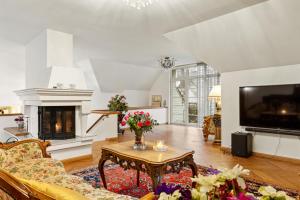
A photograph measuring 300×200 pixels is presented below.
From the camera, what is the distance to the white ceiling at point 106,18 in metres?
3.18

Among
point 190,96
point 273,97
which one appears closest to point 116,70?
point 190,96

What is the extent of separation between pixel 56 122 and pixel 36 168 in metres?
2.49

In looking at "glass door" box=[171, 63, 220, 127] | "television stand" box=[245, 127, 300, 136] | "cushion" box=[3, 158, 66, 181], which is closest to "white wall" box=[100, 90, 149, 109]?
"glass door" box=[171, 63, 220, 127]

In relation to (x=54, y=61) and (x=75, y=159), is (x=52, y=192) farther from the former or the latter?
(x=54, y=61)

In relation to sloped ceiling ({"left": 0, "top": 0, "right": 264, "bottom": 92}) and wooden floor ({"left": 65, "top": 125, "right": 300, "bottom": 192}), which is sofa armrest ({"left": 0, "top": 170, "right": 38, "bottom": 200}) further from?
sloped ceiling ({"left": 0, "top": 0, "right": 264, "bottom": 92})

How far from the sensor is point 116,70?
8383 millimetres

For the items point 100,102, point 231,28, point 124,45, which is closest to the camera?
point 231,28

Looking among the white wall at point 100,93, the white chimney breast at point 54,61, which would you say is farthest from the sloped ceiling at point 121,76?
the white chimney breast at point 54,61

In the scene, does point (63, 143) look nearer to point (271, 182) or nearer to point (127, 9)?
point (127, 9)

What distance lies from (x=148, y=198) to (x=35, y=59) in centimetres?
507

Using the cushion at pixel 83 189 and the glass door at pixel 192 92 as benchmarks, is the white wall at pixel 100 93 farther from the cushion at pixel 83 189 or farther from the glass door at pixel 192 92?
the cushion at pixel 83 189

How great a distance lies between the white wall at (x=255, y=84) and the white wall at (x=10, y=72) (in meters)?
5.75

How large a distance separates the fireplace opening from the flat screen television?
3814 mm

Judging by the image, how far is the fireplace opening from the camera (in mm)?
4254
